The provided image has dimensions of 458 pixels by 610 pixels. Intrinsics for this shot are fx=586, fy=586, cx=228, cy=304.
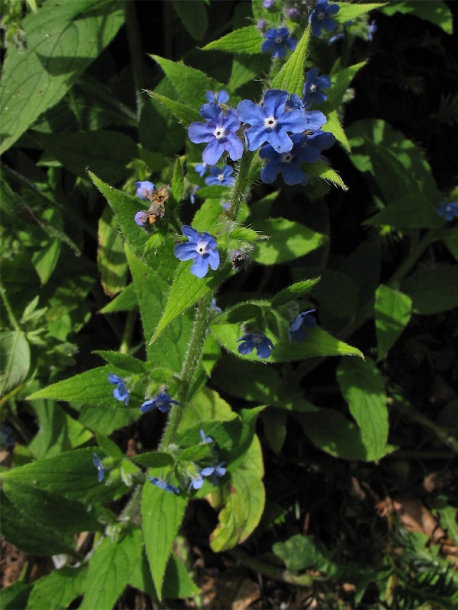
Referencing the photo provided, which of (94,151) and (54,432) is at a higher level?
(94,151)

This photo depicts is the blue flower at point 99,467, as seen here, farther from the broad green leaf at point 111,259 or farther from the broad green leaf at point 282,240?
the broad green leaf at point 282,240

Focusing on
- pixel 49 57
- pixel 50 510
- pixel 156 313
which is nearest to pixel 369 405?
pixel 156 313

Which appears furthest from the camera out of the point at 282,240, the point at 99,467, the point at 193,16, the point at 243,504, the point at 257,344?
the point at 243,504

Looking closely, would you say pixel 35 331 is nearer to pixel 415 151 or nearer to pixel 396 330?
pixel 396 330

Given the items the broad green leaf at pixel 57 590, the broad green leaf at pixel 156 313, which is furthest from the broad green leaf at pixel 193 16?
the broad green leaf at pixel 57 590

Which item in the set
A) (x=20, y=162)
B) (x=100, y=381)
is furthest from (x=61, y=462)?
(x=20, y=162)

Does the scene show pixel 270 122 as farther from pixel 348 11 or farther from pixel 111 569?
pixel 111 569

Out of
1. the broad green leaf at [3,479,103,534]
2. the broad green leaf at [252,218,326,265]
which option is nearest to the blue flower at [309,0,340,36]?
the broad green leaf at [252,218,326,265]
